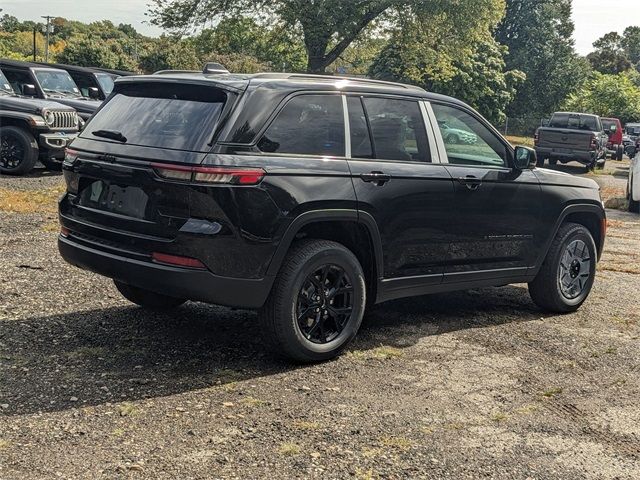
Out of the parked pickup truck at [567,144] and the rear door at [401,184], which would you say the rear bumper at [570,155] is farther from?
the rear door at [401,184]

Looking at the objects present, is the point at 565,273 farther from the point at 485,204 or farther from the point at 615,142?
the point at 615,142

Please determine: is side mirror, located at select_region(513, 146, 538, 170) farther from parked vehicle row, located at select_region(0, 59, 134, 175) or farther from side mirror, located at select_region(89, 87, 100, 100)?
side mirror, located at select_region(89, 87, 100, 100)

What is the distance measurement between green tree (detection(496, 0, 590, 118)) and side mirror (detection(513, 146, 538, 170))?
191 ft

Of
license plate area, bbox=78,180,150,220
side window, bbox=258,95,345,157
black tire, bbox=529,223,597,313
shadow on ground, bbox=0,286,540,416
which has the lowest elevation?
shadow on ground, bbox=0,286,540,416

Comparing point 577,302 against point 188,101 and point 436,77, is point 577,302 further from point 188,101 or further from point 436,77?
point 436,77

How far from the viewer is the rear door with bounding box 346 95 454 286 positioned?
548cm

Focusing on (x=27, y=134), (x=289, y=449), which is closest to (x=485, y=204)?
(x=289, y=449)

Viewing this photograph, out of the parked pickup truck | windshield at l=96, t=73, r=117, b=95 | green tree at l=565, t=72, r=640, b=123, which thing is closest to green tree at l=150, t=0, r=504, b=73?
the parked pickup truck

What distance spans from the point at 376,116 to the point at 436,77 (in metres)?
36.8

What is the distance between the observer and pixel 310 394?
479 cm

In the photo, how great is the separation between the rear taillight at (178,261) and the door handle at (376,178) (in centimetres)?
128

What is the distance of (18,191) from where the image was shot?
1305 centimetres

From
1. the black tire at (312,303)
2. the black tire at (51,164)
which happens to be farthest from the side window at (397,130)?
the black tire at (51,164)

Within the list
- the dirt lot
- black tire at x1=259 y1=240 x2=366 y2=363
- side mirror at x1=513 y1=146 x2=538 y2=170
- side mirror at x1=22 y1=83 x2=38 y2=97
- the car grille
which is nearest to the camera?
the dirt lot
